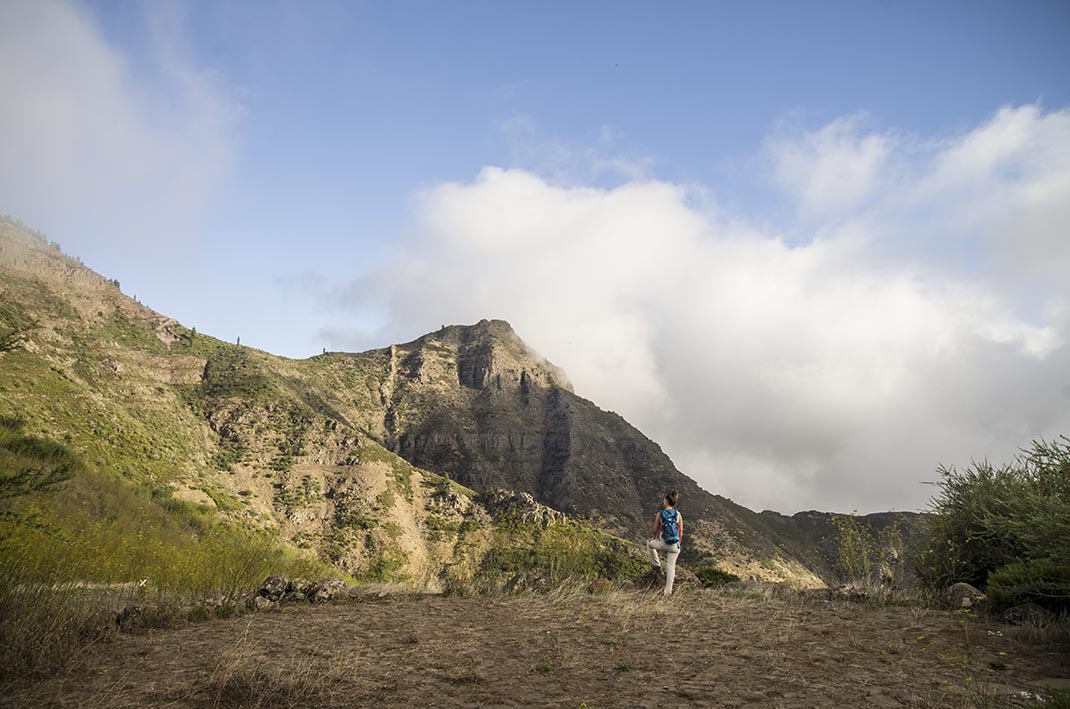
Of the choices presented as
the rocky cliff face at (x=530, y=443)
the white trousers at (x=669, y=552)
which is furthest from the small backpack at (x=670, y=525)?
the rocky cliff face at (x=530, y=443)

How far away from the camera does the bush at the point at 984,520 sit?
9000mm

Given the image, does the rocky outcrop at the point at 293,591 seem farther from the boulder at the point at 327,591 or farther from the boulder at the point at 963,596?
the boulder at the point at 963,596

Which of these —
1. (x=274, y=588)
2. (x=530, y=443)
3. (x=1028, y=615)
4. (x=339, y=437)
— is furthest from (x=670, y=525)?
(x=530, y=443)

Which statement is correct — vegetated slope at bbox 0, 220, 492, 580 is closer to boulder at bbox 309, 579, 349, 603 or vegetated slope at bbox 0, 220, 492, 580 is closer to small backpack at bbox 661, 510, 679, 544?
boulder at bbox 309, 579, 349, 603

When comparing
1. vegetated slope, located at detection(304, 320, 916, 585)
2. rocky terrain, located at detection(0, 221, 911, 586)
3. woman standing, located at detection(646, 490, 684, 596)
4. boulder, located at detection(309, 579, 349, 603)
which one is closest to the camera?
boulder, located at detection(309, 579, 349, 603)

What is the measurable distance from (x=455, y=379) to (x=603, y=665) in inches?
4822

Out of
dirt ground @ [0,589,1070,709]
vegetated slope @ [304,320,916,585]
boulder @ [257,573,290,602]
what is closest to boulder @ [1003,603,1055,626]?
dirt ground @ [0,589,1070,709]

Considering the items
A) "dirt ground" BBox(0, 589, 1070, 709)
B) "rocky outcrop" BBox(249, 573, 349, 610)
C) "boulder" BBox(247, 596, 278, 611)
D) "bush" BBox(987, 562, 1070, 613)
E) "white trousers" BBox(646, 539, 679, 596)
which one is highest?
"bush" BBox(987, 562, 1070, 613)

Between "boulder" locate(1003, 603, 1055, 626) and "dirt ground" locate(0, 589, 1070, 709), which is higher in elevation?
"boulder" locate(1003, 603, 1055, 626)

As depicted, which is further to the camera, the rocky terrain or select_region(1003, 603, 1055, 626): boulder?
the rocky terrain

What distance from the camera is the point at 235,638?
7.80m

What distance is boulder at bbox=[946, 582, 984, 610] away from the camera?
956 centimetres

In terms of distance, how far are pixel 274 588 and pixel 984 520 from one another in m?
14.3

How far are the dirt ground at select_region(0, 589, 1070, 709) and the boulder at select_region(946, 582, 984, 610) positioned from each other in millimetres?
895
